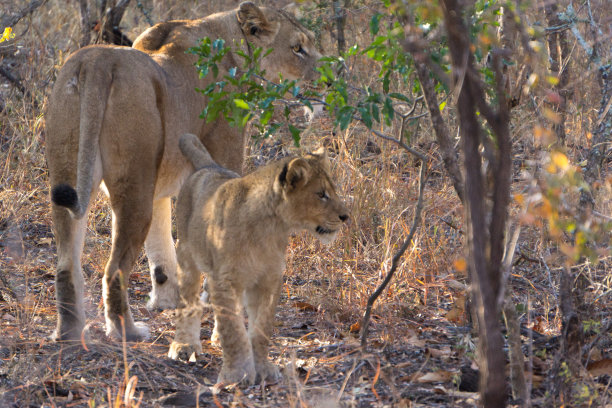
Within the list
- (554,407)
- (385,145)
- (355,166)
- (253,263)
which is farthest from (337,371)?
(385,145)

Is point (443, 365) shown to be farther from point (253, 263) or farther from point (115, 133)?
point (115, 133)

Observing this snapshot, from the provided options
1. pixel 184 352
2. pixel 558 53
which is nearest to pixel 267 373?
pixel 184 352

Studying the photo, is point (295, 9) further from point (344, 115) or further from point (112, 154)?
point (344, 115)

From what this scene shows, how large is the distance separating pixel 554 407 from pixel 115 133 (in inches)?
99.0

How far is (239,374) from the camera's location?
365 centimetres

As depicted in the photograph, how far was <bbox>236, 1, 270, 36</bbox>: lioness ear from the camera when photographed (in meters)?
5.61

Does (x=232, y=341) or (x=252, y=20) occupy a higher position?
(x=252, y=20)

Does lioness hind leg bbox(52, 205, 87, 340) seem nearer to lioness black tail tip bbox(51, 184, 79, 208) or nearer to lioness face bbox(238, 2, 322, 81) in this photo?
lioness black tail tip bbox(51, 184, 79, 208)

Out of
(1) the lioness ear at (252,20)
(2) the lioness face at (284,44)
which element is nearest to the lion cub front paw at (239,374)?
(2) the lioness face at (284,44)

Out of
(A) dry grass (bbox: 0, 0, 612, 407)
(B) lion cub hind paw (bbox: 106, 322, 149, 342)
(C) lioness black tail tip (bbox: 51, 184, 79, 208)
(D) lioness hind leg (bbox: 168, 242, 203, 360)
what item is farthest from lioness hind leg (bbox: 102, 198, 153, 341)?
(C) lioness black tail tip (bbox: 51, 184, 79, 208)

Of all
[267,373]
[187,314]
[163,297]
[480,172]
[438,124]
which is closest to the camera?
[480,172]

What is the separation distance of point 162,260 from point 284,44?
1726mm

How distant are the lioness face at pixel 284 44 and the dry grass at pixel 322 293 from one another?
2.08 feet

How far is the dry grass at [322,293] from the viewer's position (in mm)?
3488
